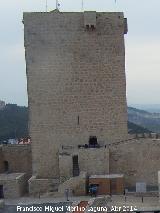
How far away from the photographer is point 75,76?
3128 cm

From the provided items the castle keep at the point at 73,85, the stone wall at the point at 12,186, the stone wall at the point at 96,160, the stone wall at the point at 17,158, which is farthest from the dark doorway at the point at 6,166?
the stone wall at the point at 96,160

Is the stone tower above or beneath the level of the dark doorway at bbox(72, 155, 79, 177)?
above

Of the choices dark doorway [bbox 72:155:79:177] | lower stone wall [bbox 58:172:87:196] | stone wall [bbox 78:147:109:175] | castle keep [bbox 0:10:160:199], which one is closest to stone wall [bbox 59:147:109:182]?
stone wall [bbox 78:147:109:175]

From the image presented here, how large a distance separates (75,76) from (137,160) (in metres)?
6.00

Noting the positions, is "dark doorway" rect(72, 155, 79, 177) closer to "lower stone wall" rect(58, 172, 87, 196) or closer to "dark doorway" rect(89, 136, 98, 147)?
"lower stone wall" rect(58, 172, 87, 196)

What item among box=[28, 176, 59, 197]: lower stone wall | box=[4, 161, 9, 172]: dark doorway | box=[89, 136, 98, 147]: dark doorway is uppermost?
box=[89, 136, 98, 147]: dark doorway

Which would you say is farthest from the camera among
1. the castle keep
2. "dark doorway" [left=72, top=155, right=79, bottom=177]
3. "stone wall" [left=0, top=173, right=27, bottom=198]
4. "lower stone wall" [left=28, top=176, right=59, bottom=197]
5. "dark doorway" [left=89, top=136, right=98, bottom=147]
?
"dark doorway" [left=89, top=136, right=98, bottom=147]

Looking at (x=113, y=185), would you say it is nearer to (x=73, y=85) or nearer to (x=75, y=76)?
(x=73, y=85)

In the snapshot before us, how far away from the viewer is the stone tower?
31.3 m

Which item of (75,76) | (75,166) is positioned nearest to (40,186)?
(75,166)

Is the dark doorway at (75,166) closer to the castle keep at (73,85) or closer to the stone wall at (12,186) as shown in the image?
the castle keep at (73,85)

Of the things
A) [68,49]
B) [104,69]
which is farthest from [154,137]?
[68,49]

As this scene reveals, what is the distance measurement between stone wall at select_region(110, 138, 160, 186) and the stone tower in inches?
54.4

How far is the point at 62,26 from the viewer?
102 ft
